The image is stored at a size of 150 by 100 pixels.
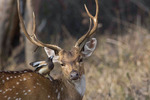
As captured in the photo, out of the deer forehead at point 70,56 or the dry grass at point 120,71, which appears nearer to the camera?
the deer forehead at point 70,56

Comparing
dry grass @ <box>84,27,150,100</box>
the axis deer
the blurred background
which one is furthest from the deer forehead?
dry grass @ <box>84,27,150,100</box>

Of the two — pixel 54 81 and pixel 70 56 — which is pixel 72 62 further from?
pixel 54 81

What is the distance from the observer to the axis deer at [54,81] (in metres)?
5.21

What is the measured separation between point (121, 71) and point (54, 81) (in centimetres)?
300

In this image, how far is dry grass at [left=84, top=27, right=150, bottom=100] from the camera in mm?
6852

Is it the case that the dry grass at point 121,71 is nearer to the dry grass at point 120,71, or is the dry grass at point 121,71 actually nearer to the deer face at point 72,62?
the dry grass at point 120,71

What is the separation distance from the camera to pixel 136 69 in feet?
26.7

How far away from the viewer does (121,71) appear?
8.26 metres

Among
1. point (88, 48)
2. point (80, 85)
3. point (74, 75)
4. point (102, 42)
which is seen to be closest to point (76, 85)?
point (80, 85)

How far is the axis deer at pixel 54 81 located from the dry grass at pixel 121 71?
1156 mm

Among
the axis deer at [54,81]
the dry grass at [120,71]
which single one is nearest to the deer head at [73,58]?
the axis deer at [54,81]

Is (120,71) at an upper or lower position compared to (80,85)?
lower

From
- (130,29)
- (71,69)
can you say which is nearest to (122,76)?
(71,69)

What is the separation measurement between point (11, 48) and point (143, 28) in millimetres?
4192
